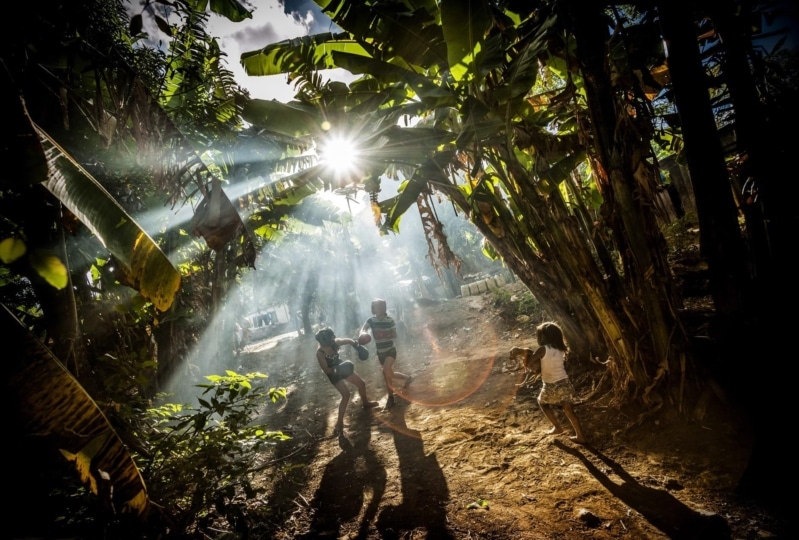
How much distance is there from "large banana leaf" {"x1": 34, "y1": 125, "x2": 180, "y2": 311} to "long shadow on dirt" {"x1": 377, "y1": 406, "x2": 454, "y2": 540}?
114 inches

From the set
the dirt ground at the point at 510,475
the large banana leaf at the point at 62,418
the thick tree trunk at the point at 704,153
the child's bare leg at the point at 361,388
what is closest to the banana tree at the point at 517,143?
the thick tree trunk at the point at 704,153

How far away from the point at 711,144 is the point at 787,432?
2380 millimetres

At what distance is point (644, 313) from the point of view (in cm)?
370

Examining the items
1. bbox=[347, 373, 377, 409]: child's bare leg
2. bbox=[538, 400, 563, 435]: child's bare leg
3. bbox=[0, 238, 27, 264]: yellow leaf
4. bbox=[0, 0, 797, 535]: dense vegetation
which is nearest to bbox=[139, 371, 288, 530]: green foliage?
bbox=[0, 0, 797, 535]: dense vegetation

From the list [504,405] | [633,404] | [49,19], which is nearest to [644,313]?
[633,404]

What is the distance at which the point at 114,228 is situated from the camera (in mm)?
1953

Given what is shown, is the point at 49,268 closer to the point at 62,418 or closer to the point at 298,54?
the point at 62,418

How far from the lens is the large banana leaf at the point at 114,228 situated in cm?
187

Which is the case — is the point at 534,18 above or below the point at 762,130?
above

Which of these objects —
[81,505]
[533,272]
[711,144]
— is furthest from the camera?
[533,272]

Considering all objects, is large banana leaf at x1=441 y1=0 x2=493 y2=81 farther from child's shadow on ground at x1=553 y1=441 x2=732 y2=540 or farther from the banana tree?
child's shadow on ground at x1=553 y1=441 x2=732 y2=540

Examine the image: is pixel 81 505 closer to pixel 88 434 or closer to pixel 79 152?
pixel 88 434

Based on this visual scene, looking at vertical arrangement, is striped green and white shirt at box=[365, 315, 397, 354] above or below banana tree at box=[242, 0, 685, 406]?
below

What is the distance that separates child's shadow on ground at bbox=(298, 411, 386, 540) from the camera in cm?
324
